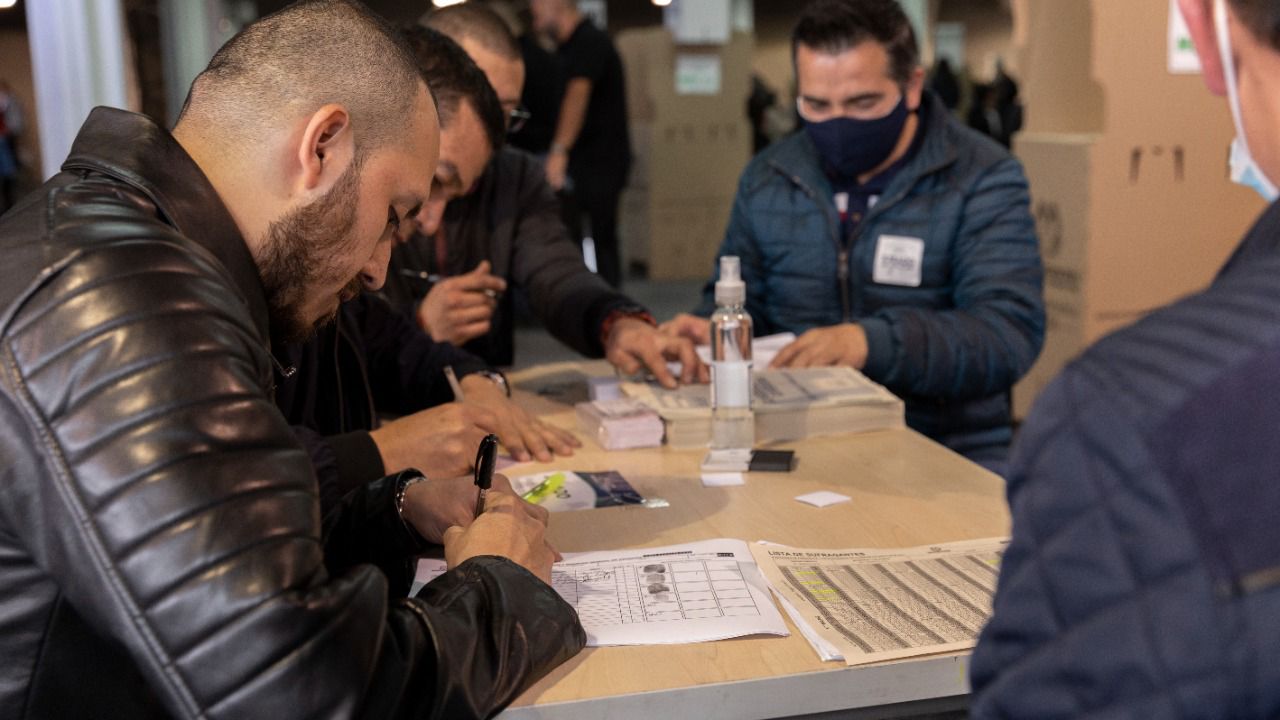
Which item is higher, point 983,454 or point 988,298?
point 988,298

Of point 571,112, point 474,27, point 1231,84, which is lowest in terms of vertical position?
point 1231,84

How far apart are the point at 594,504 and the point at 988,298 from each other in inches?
44.4

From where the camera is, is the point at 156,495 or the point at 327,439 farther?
the point at 327,439

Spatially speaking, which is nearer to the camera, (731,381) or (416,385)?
(731,381)

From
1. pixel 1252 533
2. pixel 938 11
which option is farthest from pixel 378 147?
pixel 938 11

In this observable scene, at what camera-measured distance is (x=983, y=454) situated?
2.53 metres

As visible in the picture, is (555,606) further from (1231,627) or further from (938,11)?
Answer: (938,11)

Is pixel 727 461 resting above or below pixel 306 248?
below

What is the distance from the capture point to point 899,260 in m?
2.63

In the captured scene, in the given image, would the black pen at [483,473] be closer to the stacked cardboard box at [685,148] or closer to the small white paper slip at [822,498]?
the small white paper slip at [822,498]

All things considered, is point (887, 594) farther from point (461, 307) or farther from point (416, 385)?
point (461, 307)

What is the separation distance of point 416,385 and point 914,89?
1.22 meters

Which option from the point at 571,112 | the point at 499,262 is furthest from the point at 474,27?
the point at 571,112

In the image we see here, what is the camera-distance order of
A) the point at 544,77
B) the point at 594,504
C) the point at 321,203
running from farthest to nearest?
the point at 544,77 → the point at 594,504 → the point at 321,203
